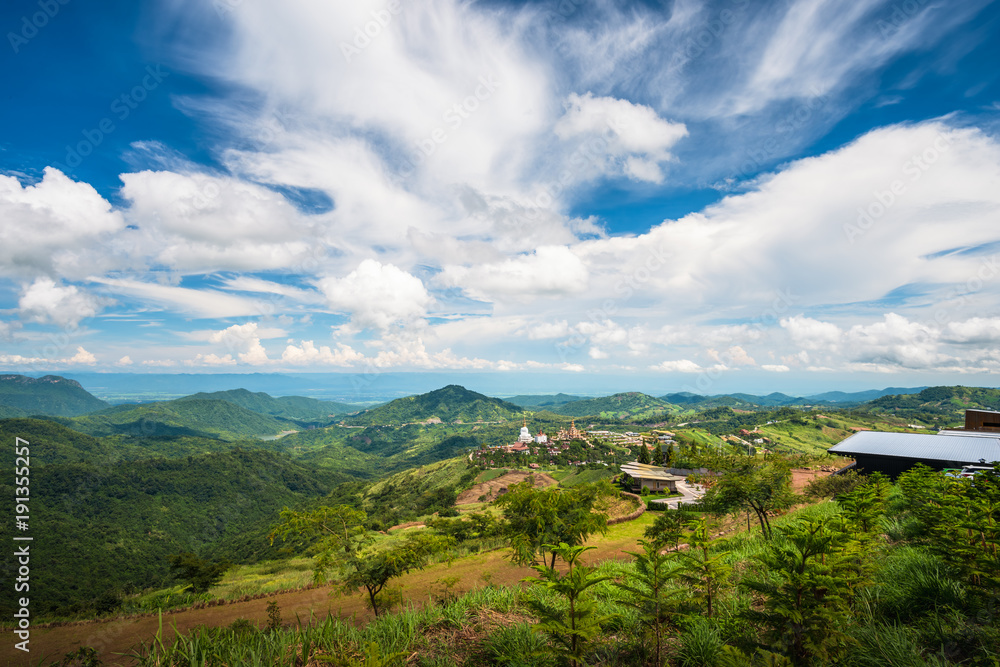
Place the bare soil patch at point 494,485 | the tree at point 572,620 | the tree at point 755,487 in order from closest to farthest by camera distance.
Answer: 1. the tree at point 572,620
2. the tree at point 755,487
3. the bare soil patch at point 494,485

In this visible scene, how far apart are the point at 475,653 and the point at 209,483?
6904 inches

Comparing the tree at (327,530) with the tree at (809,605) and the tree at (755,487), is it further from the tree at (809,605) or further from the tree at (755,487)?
the tree at (755,487)

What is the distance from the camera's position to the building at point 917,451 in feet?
84.2

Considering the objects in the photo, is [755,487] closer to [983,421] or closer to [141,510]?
[983,421]

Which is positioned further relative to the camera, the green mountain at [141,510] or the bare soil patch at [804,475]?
the green mountain at [141,510]

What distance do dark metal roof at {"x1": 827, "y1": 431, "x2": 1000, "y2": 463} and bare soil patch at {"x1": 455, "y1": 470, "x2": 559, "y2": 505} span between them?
43.7 metres

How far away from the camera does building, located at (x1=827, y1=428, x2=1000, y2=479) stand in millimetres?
25672

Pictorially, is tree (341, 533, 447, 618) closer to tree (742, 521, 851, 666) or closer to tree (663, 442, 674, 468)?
tree (742, 521, 851, 666)

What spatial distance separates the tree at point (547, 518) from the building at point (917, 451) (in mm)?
25844

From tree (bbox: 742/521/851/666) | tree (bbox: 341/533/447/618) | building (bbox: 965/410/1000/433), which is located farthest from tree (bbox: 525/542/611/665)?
building (bbox: 965/410/1000/433)

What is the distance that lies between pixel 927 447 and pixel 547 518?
3291 cm

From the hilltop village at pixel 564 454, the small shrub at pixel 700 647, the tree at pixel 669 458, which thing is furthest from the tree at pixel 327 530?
the hilltop village at pixel 564 454

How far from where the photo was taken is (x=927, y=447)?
2797 centimetres

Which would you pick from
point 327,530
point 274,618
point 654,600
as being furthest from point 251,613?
point 654,600
